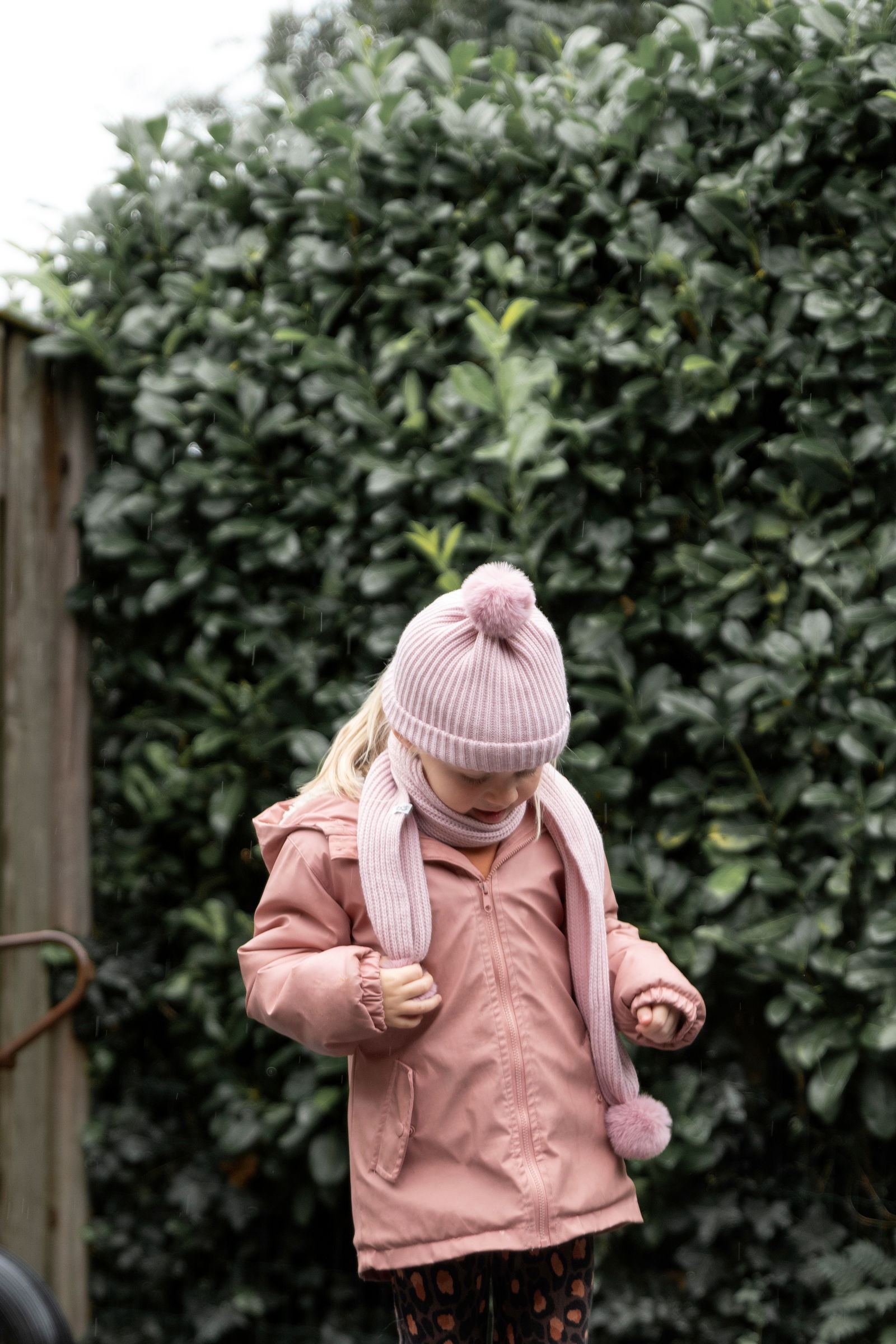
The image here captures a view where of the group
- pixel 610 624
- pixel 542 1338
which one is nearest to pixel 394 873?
pixel 542 1338

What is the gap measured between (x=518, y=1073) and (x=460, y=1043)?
90 millimetres

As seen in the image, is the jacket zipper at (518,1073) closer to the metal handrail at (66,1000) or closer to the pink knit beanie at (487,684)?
the pink knit beanie at (487,684)

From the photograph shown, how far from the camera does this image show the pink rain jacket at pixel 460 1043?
1616mm

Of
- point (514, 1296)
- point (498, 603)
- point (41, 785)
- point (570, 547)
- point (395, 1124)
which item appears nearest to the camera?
point (498, 603)

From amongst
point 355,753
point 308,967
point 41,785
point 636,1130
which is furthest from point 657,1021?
point 41,785

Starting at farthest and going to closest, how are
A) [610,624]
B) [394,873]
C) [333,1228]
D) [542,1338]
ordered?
[333,1228], [610,624], [542,1338], [394,873]

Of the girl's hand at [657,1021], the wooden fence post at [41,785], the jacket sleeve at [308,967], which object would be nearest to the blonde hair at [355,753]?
the jacket sleeve at [308,967]

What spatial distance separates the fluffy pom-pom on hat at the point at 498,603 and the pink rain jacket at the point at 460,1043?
0.35 m

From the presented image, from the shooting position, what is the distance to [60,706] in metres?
3.19

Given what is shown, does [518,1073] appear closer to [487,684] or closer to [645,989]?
[645,989]

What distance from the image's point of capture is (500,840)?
1.74 m

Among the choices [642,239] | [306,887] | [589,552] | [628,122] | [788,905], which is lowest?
[788,905]

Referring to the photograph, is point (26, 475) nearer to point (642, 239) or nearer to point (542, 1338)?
point (642, 239)

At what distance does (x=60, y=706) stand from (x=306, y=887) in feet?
5.64
